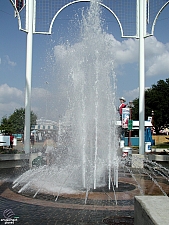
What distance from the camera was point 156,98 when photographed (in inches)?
2169

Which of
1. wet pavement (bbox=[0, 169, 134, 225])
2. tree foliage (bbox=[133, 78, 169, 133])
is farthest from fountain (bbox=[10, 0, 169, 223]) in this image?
tree foliage (bbox=[133, 78, 169, 133])

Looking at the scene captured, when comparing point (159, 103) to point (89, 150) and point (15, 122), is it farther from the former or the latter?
point (89, 150)

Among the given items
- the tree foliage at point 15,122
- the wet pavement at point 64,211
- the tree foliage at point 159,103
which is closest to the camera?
the wet pavement at point 64,211

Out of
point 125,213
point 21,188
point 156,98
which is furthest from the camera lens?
point 156,98

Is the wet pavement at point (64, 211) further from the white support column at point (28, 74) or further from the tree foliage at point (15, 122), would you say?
the tree foliage at point (15, 122)

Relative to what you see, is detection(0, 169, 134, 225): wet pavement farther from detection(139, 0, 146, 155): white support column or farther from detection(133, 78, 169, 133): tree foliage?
detection(133, 78, 169, 133): tree foliage

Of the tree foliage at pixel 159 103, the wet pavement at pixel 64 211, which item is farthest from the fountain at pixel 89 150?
the tree foliage at pixel 159 103

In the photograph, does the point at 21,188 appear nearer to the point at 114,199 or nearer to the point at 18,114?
the point at 114,199

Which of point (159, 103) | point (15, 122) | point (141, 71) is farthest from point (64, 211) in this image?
point (15, 122)

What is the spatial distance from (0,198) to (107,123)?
4035 millimetres

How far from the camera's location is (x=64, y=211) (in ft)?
17.3

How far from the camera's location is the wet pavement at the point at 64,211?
186 inches

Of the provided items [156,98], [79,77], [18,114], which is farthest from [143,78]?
[18,114]

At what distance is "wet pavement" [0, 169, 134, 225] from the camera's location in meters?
4.72
